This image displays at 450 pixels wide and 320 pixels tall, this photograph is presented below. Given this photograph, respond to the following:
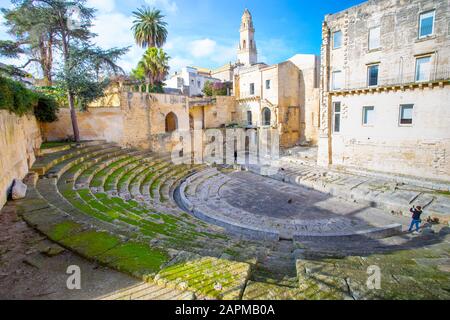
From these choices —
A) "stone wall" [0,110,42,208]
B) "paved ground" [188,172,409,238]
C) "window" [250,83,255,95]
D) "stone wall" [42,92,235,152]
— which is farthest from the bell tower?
"stone wall" [0,110,42,208]

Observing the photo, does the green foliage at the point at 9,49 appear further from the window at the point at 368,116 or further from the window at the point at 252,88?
the window at the point at 368,116

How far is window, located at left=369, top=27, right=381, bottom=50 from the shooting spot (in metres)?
16.9

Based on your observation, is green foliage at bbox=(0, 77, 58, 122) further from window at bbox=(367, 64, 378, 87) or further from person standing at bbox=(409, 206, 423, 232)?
window at bbox=(367, 64, 378, 87)

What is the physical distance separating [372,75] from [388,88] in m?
1.76

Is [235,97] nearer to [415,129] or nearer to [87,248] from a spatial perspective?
[415,129]

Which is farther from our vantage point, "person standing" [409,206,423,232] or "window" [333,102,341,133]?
"window" [333,102,341,133]

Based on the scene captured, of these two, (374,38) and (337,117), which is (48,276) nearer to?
(337,117)

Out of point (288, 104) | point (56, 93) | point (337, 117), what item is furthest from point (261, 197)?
point (288, 104)

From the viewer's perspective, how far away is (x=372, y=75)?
57.3ft

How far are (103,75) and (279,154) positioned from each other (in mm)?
18416

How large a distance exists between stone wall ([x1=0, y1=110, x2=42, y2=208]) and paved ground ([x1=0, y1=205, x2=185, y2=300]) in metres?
2.93

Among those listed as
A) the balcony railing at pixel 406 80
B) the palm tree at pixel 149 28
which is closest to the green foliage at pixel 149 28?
the palm tree at pixel 149 28
